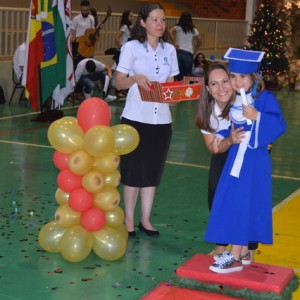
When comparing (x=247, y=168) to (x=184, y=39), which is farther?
(x=184, y=39)

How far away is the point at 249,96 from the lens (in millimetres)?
4383

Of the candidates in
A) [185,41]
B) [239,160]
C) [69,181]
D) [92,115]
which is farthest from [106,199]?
[185,41]

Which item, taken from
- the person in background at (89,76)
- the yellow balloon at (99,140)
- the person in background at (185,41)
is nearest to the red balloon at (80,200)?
the yellow balloon at (99,140)

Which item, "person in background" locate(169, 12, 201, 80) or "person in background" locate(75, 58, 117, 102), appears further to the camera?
"person in background" locate(169, 12, 201, 80)

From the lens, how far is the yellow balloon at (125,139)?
5.20m

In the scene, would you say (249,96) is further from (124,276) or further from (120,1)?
(120,1)

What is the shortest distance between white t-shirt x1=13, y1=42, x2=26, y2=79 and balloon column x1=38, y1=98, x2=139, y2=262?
24.4ft

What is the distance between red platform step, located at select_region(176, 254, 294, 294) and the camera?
439cm

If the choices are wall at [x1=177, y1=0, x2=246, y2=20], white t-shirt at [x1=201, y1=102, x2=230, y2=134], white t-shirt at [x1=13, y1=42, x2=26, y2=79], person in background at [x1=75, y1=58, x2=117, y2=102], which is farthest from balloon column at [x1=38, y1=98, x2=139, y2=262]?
wall at [x1=177, y1=0, x2=246, y2=20]

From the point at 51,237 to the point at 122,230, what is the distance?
510 millimetres

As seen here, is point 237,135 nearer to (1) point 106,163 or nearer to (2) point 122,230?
(1) point 106,163

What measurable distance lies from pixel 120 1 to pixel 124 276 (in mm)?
18376

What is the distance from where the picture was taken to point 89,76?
13.1 m

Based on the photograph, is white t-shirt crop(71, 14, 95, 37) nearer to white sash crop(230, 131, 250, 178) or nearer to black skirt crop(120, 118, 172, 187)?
black skirt crop(120, 118, 172, 187)
